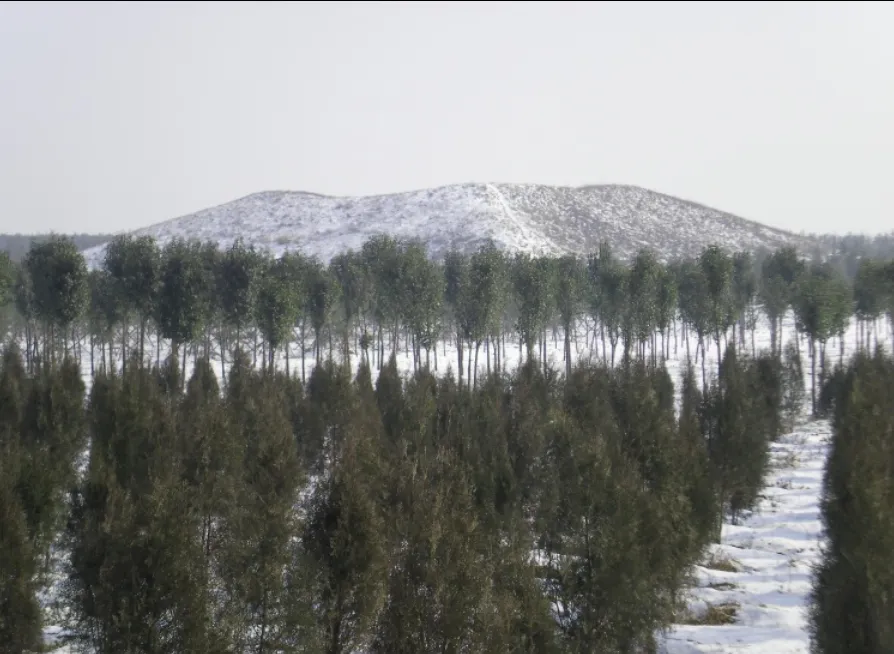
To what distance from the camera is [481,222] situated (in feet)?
512

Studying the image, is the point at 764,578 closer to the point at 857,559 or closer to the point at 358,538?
the point at 857,559

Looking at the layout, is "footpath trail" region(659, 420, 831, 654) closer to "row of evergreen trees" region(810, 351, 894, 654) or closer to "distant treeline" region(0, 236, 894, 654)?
"distant treeline" region(0, 236, 894, 654)

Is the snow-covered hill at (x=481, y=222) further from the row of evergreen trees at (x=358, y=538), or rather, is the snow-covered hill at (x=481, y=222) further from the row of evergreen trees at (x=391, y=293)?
the row of evergreen trees at (x=358, y=538)

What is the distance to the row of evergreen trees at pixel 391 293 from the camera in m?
48.8

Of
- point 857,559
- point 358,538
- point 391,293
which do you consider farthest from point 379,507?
point 391,293

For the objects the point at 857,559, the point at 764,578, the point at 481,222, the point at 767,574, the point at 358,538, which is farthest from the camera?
the point at 481,222

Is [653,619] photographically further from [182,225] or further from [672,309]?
[182,225]

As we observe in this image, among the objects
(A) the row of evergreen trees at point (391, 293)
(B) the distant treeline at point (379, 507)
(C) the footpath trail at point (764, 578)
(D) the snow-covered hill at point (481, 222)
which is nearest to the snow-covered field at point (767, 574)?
(C) the footpath trail at point (764, 578)

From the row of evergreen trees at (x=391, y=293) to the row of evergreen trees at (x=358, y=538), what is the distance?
21576 mm

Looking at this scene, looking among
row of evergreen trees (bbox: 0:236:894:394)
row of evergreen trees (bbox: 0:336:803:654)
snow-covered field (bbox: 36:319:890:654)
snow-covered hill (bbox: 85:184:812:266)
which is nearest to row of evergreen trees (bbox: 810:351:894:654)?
snow-covered field (bbox: 36:319:890:654)

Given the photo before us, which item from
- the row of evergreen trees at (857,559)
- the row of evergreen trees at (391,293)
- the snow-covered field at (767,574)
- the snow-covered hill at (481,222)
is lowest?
the snow-covered field at (767,574)

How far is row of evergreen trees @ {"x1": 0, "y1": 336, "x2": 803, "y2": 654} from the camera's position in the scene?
12828 millimetres

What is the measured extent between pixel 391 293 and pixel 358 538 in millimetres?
44490

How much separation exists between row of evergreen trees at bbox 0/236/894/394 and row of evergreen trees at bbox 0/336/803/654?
21576mm
